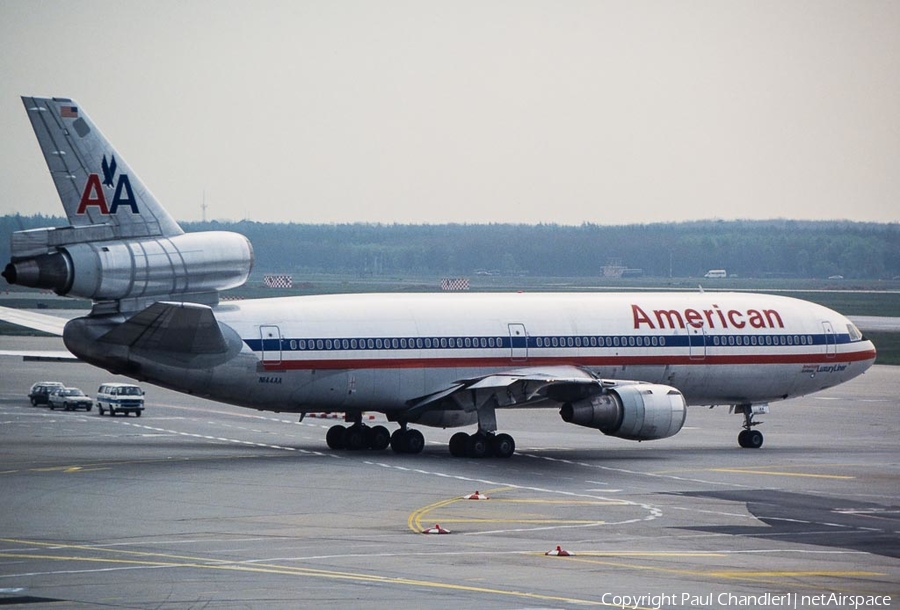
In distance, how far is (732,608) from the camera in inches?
869

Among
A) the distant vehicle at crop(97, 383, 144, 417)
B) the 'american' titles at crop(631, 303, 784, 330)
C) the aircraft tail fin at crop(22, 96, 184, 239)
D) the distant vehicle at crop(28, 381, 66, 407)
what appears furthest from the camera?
the distant vehicle at crop(28, 381, 66, 407)

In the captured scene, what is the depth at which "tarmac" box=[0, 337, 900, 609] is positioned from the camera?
23.4 m

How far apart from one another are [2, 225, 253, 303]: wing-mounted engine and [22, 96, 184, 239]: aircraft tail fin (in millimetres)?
429

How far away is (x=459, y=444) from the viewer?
4631cm

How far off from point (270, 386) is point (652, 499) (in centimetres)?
1380

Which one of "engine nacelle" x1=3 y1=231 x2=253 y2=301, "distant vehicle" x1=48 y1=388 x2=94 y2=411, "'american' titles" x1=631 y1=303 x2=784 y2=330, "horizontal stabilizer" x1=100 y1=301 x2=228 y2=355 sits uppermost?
"engine nacelle" x1=3 y1=231 x2=253 y2=301

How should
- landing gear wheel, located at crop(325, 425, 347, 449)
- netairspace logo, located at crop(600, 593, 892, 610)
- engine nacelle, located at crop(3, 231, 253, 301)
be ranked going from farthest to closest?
landing gear wheel, located at crop(325, 425, 347, 449)
engine nacelle, located at crop(3, 231, 253, 301)
netairspace logo, located at crop(600, 593, 892, 610)

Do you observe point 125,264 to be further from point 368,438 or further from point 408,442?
point 408,442

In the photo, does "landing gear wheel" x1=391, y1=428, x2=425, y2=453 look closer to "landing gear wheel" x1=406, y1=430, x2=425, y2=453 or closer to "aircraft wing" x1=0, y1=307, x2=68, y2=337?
"landing gear wheel" x1=406, y1=430, x2=425, y2=453

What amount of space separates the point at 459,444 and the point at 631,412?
18.9 ft

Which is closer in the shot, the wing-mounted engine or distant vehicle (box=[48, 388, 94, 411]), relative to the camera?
the wing-mounted engine

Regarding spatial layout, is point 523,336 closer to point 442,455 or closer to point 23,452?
point 442,455

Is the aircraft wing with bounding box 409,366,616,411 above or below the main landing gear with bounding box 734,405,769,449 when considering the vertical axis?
above

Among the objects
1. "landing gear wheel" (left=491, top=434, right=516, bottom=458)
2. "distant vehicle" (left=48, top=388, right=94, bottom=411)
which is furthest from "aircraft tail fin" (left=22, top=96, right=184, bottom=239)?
"distant vehicle" (left=48, top=388, right=94, bottom=411)
